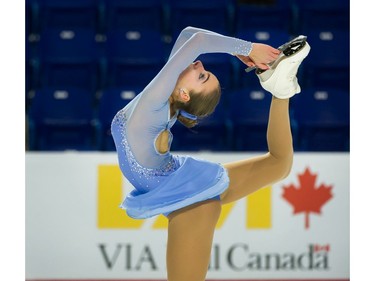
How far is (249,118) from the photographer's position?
569 centimetres

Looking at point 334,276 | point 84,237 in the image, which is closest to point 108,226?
point 84,237

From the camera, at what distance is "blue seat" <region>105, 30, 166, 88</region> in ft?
19.9

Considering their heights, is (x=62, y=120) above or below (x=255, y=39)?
below

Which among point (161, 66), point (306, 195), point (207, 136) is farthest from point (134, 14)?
point (306, 195)

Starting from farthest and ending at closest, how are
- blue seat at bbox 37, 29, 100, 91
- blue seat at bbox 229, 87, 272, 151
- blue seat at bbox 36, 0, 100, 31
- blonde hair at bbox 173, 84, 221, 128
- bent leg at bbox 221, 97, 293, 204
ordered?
blue seat at bbox 36, 0, 100, 31, blue seat at bbox 37, 29, 100, 91, blue seat at bbox 229, 87, 272, 151, bent leg at bbox 221, 97, 293, 204, blonde hair at bbox 173, 84, 221, 128

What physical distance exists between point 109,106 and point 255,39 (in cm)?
133

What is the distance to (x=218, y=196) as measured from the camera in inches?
120

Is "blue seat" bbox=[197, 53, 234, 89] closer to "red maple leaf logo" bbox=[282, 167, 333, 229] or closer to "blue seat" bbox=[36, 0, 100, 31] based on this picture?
"blue seat" bbox=[36, 0, 100, 31]

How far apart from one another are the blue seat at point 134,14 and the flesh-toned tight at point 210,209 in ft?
11.6

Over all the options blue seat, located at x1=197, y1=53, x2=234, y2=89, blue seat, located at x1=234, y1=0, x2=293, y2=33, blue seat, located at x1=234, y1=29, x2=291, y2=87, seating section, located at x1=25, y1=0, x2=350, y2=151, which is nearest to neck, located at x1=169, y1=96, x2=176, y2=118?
seating section, located at x1=25, y1=0, x2=350, y2=151

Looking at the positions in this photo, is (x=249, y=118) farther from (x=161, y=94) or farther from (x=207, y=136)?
(x=161, y=94)

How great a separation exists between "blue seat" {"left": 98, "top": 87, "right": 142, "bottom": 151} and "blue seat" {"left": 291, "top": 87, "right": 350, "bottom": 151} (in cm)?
131

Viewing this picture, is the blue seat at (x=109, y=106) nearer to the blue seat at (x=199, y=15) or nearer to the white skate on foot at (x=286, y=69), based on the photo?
the blue seat at (x=199, y=15)
